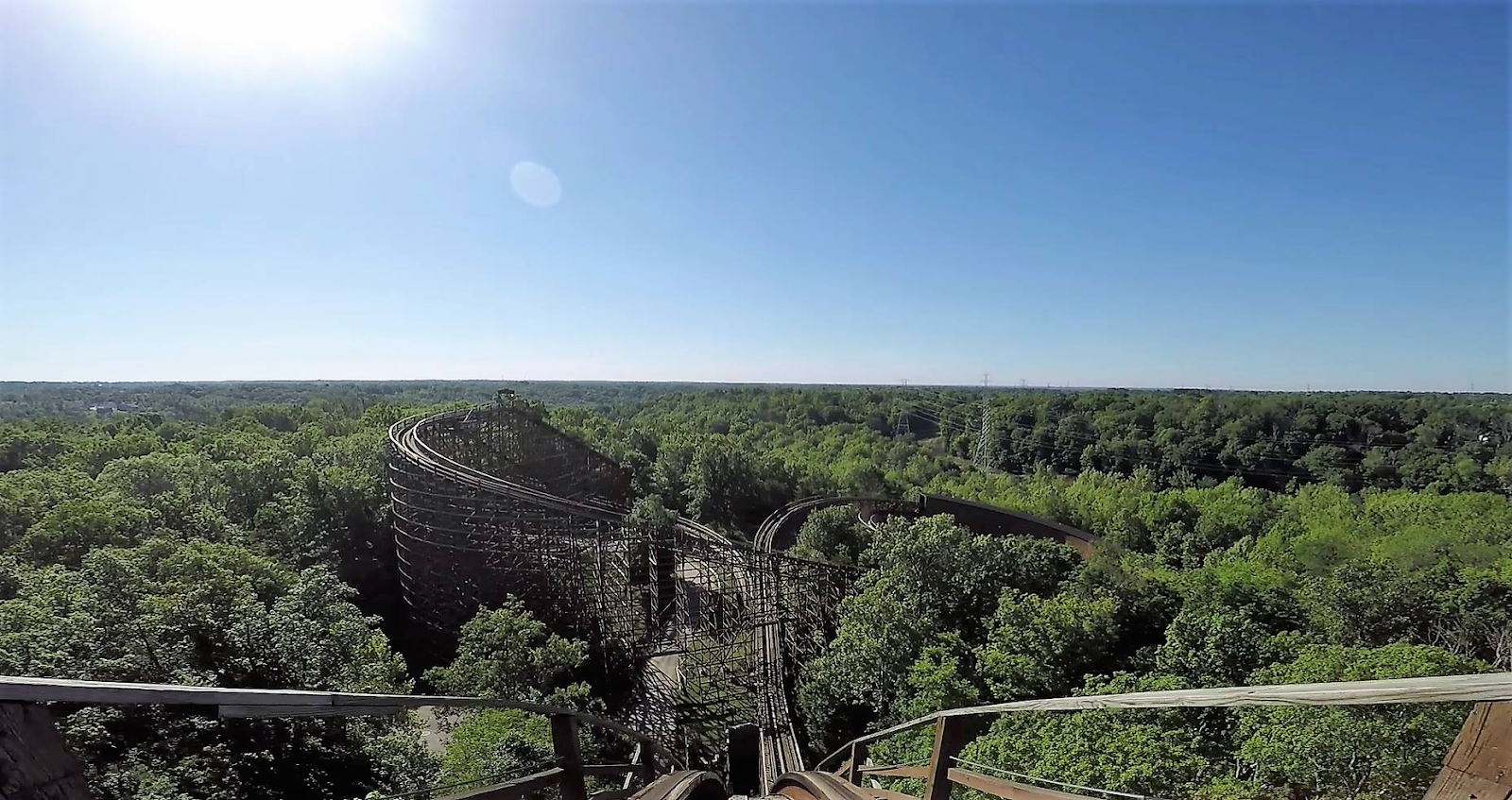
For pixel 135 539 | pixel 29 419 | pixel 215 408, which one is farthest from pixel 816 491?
pixel 215 408

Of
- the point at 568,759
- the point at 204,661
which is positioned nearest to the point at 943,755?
the point at 568,759

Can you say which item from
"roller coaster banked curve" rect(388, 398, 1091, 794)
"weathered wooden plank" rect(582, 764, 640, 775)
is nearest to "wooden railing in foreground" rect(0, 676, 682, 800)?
"weathered wooden plank" rect(582, 764, 640, 775)

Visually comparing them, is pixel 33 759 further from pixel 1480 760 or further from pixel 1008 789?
pixel 1008 789

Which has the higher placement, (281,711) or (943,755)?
(281,711)

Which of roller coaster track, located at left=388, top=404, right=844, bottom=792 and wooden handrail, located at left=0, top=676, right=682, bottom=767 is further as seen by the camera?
roller coaster track, located at left=388, top=404, right=844, bottom=792

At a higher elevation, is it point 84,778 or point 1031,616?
point 84,778

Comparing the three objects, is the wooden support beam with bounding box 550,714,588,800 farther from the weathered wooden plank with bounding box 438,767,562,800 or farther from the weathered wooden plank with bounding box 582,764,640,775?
the weathered wooden plank with bounding box 582,764,640,775

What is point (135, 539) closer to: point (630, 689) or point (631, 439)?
point (630, 689)
